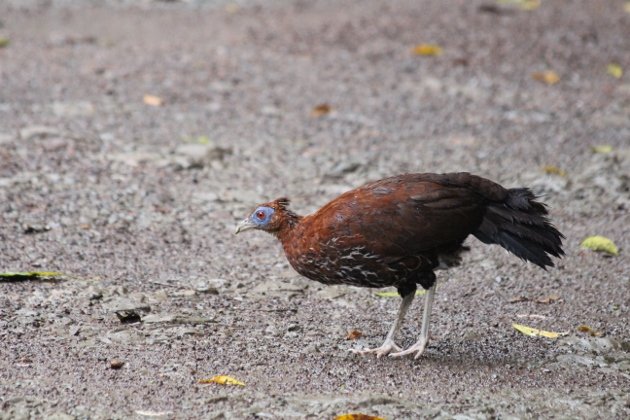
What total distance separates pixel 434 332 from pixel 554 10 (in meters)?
8.72

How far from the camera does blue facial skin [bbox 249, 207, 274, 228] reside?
549cm

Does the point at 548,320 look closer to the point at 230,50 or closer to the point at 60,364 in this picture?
the point at 60,364

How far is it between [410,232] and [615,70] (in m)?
7.30

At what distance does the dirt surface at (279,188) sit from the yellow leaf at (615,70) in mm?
87

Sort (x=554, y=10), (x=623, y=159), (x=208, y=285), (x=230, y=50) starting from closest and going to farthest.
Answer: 1. (x=208, y=285)
2. (x=623, y=159)
3. (x=230, y=50)
4. (x=554, y=10)

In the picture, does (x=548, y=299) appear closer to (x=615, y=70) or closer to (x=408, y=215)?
(x=408, y=215)

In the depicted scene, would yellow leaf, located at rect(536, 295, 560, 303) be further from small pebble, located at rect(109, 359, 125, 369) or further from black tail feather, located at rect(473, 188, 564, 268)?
small pebble, located at rect(109, 359, 125, 369)

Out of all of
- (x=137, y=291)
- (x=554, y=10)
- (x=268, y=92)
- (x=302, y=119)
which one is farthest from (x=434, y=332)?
(x=554, y=10)

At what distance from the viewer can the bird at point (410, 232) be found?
16.6ft

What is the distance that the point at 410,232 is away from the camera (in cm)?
507

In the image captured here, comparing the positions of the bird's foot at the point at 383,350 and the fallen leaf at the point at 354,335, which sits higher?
the bird's foot at the point at 383,350

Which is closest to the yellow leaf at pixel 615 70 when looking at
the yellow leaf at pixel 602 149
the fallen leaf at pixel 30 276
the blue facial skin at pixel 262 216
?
the yellow leaf at pixel 602 149

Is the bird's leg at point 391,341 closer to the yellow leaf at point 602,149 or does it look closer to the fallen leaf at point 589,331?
the fallen leaf at point 589,331

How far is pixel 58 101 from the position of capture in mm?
9719
